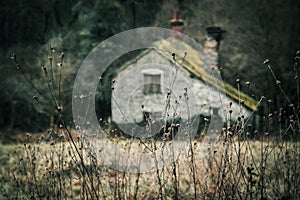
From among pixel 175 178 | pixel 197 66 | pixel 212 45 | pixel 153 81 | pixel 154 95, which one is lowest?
pixel 175 178

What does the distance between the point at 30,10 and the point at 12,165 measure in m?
9.30

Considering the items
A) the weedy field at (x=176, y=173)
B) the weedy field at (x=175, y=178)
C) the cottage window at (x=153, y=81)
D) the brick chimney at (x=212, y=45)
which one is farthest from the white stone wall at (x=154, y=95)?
the weedy field at (x=175, y=178)

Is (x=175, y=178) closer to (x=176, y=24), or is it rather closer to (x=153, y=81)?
(x=153, y=81)

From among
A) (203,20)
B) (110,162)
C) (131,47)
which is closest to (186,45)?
(131,47)

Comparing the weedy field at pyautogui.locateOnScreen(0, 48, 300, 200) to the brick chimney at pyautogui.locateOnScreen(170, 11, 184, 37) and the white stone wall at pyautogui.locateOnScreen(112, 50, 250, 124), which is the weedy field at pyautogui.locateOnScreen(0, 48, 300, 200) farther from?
the brick chimney at pyautogui.locateOnScreen(170, 11, 184, 37)

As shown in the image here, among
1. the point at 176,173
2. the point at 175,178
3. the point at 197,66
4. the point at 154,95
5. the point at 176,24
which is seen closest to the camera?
the point at 175,178

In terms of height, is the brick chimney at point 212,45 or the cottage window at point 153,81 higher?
the brick chimney at point 212,45

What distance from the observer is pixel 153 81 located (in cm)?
1256

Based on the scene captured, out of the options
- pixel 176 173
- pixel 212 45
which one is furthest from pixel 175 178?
pixel 212 45

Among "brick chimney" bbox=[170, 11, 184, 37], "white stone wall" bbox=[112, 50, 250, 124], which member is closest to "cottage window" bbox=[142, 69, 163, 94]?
"white stone wall" bbox=[112, 50, 250, 124]

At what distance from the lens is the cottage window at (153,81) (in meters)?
12.6

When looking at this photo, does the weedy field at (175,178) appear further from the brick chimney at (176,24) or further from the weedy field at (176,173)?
the brick chimney at (176,24)

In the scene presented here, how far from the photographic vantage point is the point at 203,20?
1859 cm

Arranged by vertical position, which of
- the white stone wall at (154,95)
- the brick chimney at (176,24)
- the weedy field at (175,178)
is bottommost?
the weedy field at (175,178)
